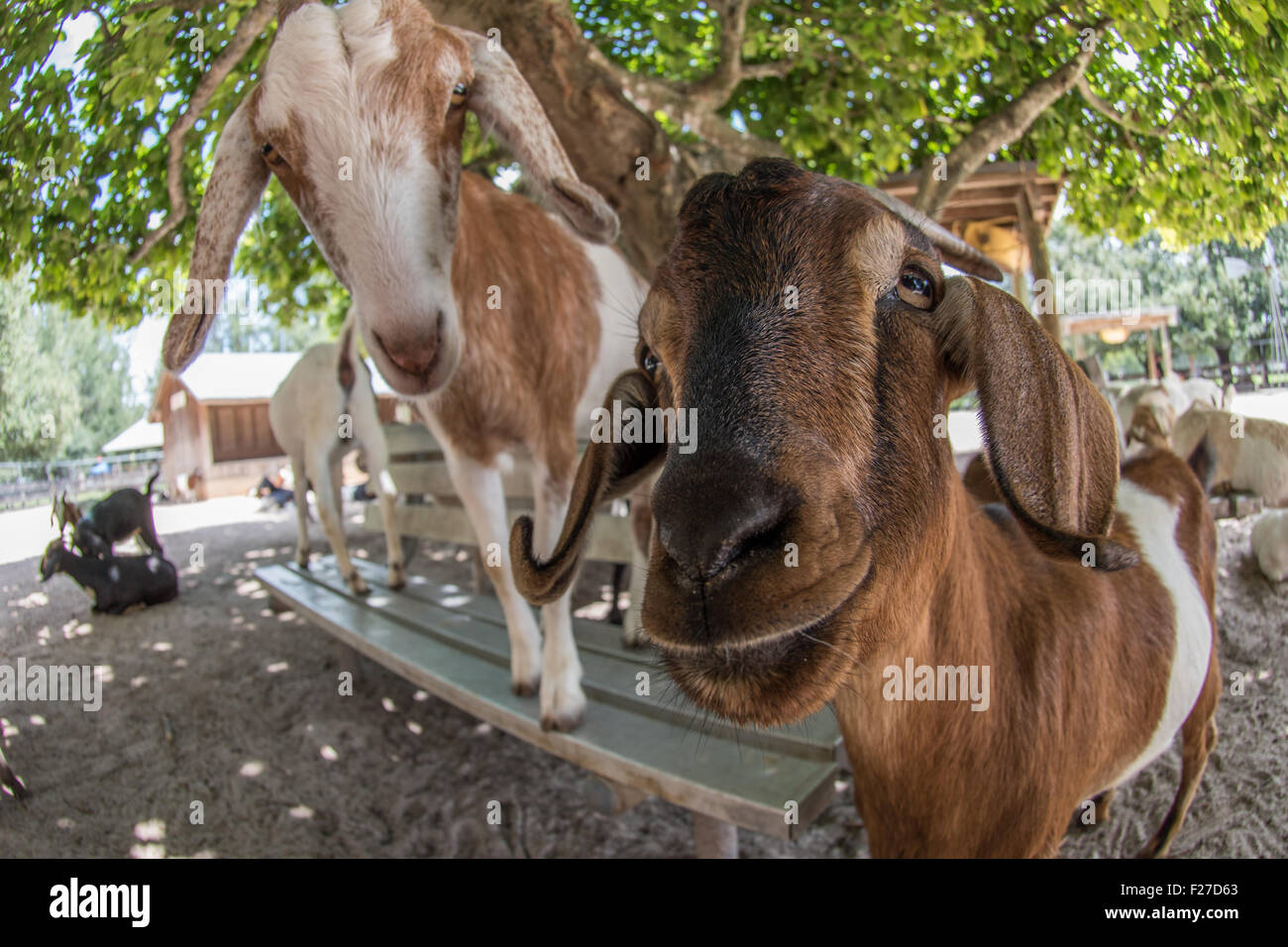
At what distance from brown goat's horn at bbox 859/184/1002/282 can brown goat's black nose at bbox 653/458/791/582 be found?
0.57m

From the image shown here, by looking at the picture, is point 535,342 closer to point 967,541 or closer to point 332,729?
point 967,541

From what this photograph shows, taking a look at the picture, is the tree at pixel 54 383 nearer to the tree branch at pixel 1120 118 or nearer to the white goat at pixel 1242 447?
the tree branch at pixel 1120 118

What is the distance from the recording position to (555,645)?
6.51ft

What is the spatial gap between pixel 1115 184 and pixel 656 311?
1234 millimetres

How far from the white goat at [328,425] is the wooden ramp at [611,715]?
0.90 ft

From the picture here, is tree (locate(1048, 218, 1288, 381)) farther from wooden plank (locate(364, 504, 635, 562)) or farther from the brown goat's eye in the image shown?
wooden plank (locate(364, 504, 635, 562))

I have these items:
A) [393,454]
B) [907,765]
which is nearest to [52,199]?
[393,454]

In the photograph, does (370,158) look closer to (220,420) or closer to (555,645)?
(220,420)

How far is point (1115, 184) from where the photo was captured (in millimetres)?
1450

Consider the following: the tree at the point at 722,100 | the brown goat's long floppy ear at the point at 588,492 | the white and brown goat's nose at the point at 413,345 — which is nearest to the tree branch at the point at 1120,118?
the tree at the point at 722,100

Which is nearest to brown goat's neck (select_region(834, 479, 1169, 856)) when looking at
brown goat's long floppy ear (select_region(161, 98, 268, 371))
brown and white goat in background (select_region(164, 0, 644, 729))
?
brown and white goat in background (select_region(164, 0, 644, 729))

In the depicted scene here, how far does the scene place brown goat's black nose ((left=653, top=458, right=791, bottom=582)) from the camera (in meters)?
0.67

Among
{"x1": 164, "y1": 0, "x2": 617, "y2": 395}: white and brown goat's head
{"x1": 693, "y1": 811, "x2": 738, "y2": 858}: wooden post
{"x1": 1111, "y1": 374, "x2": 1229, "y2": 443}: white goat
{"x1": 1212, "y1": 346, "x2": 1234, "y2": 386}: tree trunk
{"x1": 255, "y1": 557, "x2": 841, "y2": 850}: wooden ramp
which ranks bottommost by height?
{"x1": 693, "y1": 811, "x2": 738, "y2": 858}: wooden post

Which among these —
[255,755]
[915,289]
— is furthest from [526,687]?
[915,289]
